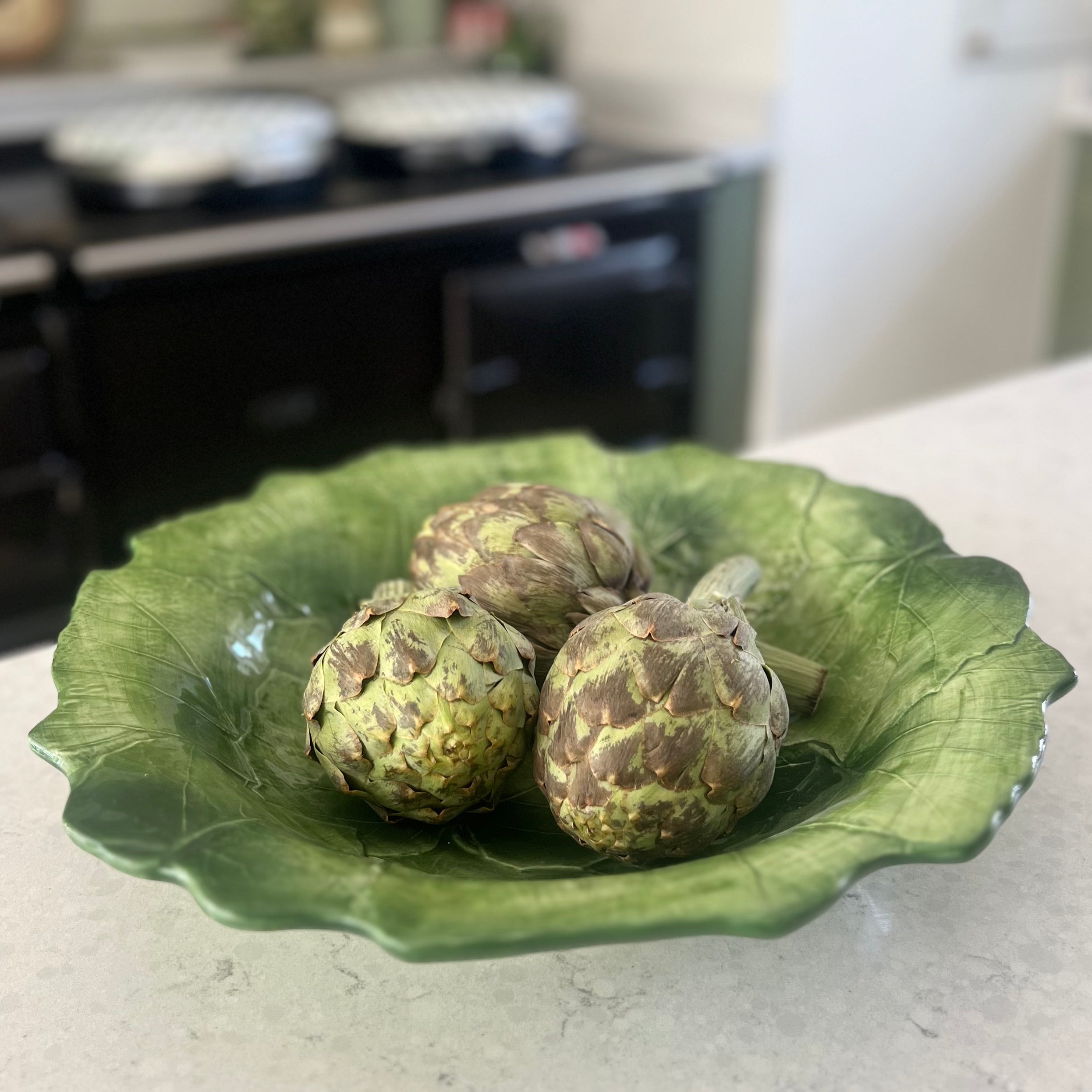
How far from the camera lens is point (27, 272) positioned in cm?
154

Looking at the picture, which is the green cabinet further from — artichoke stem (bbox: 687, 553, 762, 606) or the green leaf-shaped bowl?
artichoke stem (bbox: 687, 553, 762, 606)

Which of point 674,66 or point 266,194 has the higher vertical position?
point 674,66

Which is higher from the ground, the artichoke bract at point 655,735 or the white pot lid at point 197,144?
the white pot lid at point 197,144

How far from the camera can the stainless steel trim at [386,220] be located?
1601 millimetres

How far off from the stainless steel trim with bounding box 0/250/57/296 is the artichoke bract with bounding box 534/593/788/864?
1224 millimetres

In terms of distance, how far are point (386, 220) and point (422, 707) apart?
4.38 ft

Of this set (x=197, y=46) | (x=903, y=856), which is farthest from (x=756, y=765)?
(x=197, y=46)

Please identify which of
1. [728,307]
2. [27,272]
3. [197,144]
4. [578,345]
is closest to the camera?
[27,272]

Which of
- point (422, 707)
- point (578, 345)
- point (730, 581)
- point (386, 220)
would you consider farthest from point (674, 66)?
point (422, 707)

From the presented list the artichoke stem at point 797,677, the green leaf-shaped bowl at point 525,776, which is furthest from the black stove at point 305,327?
the artichoke stem at point 797,677

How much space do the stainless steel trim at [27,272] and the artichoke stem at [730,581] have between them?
3.80 feet

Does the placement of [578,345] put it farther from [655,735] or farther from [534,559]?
[655,735]

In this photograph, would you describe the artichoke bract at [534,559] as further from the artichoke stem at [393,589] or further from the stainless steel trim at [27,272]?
the stainless steel trim at [27,272]

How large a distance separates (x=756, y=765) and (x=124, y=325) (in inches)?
51.1
